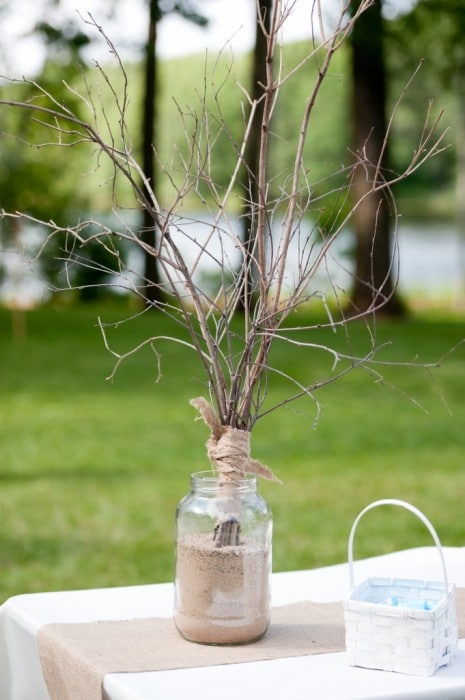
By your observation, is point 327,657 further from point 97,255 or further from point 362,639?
point 97,255

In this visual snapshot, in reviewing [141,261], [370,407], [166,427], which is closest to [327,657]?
[166,427]

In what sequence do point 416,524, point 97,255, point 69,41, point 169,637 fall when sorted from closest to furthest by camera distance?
point 169,637, point 416,524, point 69,41, point 97,255

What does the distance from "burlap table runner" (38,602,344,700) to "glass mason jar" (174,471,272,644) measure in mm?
41

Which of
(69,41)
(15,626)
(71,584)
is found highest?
(69,41)

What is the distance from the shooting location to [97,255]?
17516 mm

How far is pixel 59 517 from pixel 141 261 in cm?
1366

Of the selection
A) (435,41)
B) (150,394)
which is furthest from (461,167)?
Answer: (150,394)

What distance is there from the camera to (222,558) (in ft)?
5.77

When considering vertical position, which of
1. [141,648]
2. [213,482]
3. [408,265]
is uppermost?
[408,265]

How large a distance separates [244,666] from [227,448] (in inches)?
13.2

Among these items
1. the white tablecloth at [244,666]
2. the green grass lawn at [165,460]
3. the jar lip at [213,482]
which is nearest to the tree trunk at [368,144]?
the green grass lawn at [165,460]

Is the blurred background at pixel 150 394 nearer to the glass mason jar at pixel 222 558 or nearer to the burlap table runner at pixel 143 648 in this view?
the glass mason jar at pixel 222 558

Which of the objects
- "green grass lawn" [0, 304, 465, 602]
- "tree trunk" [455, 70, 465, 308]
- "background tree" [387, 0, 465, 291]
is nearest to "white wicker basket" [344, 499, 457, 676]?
"green grass lawn" [0, 304, 465, 602]

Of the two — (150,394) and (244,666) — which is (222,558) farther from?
(150,394)
